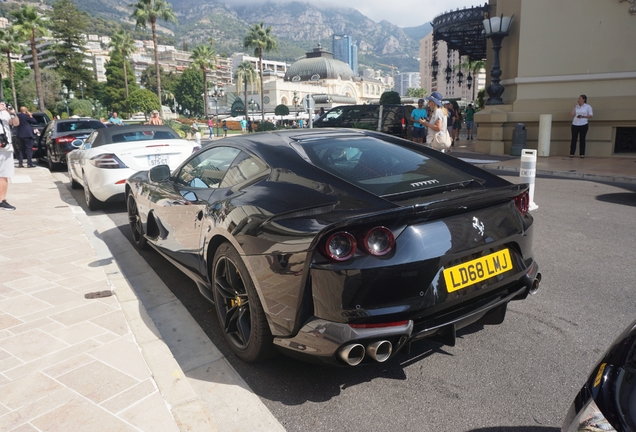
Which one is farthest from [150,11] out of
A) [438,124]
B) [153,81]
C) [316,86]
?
[316,86]

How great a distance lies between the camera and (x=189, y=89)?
11981 centimetres

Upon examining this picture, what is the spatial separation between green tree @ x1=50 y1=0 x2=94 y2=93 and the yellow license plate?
304 feet

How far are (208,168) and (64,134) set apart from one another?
1151 centimetres

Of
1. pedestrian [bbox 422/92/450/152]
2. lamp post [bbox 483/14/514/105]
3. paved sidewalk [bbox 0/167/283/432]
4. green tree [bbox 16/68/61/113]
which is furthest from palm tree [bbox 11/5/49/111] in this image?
paved sidewalk [bbox 0/167/283/432]

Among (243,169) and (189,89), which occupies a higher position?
(189,89)

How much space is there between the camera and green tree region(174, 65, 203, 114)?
392ft

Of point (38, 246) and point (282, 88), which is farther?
point (282, 88)

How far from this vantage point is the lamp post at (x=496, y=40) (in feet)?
53.2

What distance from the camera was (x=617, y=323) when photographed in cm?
342

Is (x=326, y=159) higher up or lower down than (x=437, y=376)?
higher up

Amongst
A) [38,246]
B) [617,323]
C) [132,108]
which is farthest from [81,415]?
[132,108]

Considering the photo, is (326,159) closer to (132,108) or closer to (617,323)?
(617,323)

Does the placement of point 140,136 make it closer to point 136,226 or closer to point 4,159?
point 4,159

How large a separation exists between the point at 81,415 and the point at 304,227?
4.87 ft
